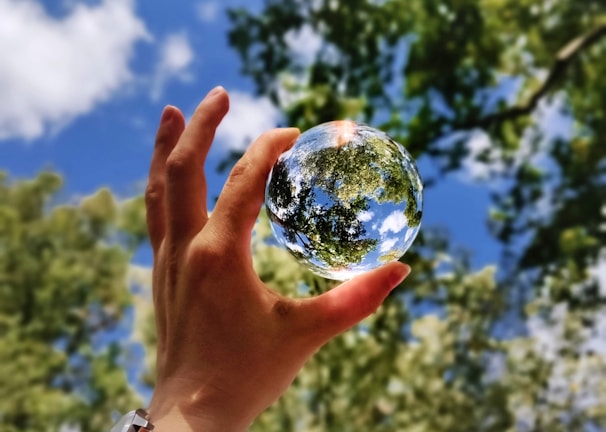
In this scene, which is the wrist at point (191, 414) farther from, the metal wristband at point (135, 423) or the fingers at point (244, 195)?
the fingers at point (244, 195)

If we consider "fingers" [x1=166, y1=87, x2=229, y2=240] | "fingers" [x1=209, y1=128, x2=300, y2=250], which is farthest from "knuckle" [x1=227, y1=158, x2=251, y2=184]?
"fingers" [x1=166, y1=87, x2=229, y2=240]

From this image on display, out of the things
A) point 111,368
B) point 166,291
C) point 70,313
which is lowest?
point 166,291

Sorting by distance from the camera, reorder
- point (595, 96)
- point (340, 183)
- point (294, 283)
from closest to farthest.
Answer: point (340, 183)
point (294, 283)
point (595, 96)

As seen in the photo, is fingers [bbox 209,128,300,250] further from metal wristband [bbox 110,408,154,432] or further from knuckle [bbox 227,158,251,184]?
metal wristband [bbox 110,408,154,432]

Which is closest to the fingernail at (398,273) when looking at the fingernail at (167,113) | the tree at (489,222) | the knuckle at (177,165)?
the knuckle at (177,165)

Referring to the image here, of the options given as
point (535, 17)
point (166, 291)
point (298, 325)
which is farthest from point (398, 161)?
point (535, 17)

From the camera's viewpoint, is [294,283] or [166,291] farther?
[294,283]

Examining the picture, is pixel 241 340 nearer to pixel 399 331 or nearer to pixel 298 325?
pixel 298 325
